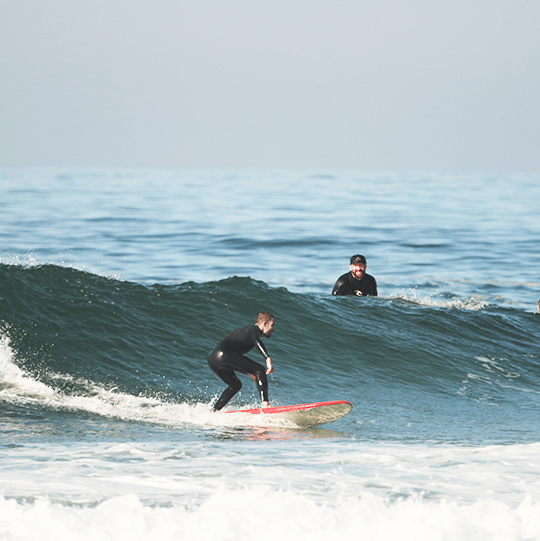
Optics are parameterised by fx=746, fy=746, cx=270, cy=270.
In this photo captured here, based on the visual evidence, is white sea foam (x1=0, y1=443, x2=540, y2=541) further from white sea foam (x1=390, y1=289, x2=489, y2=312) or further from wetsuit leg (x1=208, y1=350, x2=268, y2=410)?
white sea foam (x1=390, y1=289, x2=489, y2=312)

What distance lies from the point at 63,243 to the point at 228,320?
14.0 m

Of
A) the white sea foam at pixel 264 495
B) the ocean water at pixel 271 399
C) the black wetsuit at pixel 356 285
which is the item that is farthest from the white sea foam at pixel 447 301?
the white sea foam at pixel 264 495

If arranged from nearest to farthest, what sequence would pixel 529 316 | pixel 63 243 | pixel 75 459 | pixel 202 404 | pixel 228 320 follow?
pixel 75 459, pixel 202 404, pixel 228 320, pixel 529 316, pixel 63 243

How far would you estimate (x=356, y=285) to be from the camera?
14.5m

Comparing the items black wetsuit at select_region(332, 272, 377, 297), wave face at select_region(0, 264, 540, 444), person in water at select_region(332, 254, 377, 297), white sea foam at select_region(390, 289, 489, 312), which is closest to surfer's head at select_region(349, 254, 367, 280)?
person in water at select_region(332, 254, 377, 297)

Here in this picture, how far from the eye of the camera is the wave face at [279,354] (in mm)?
9828

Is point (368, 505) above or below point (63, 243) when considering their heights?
below

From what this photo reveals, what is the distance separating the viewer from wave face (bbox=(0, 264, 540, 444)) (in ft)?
32.2

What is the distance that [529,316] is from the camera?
15789 millimetres

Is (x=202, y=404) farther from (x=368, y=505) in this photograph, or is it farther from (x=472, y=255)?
(x=472, y=255)

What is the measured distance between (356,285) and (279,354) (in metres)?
2.71

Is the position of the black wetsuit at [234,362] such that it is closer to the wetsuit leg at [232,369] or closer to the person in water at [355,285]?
the wetsuit leg at [232,369]

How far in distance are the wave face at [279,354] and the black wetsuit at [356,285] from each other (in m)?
0.45

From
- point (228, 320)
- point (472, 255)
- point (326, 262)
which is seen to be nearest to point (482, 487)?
point (228, 320)
